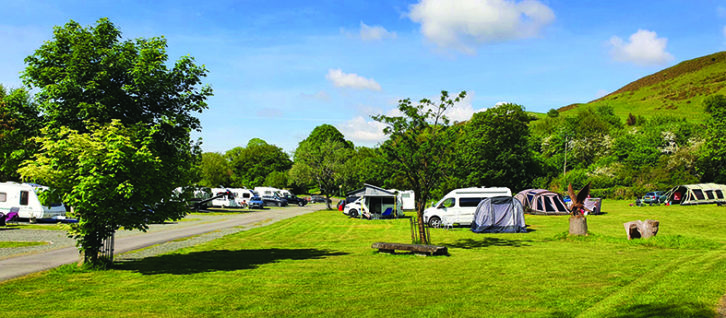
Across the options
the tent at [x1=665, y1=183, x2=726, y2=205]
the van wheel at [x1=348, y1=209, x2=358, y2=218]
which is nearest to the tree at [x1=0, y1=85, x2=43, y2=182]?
the van wheel at [x1=348, y1=209, x2=358, y2=218]

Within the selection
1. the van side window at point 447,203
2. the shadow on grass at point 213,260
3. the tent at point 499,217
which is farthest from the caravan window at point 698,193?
the shadow on grass at point 213,260

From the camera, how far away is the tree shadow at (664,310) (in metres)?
6.65

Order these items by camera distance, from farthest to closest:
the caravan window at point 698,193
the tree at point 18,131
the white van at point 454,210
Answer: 1. the caravan window at point 698,193
2. the white van at point 454,210
3. the tree at point 18,131

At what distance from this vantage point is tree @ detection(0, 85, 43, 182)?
11914 millimetres

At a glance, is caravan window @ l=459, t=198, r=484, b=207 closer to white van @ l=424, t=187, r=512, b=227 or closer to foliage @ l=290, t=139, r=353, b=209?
white van @ l=424, t=187, r=512, b=227

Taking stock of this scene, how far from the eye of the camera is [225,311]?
7695mm

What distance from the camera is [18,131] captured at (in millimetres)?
12320

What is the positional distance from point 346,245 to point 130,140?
8.98 m

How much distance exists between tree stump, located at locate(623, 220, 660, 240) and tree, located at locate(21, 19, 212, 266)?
15067 millimetres

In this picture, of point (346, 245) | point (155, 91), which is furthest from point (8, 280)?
point (346, 245)

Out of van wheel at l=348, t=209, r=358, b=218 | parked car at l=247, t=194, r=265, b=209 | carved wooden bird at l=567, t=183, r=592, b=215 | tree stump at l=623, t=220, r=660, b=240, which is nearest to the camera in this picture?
tree stump at l=623, t=220, r=660, b=240

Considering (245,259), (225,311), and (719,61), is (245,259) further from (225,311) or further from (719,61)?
(719,61)

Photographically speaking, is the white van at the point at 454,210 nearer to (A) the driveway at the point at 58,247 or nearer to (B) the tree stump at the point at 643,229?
(B) the tree stump at the point at 643,229

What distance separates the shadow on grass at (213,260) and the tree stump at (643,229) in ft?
34.7
